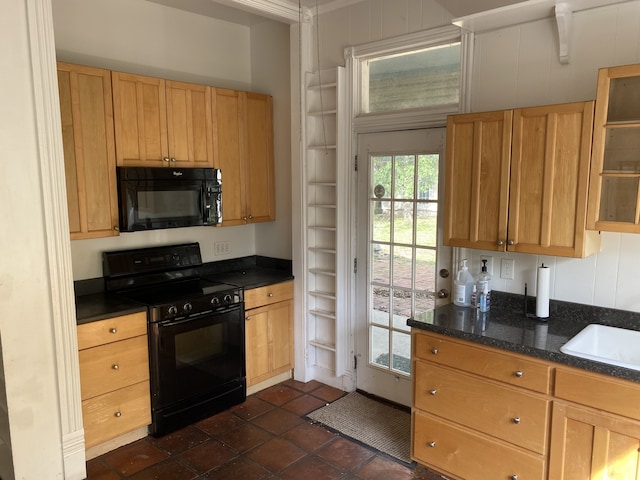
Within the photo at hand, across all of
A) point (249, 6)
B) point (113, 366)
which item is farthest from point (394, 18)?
point (113, 366)

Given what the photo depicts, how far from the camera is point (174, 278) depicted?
11.7ft

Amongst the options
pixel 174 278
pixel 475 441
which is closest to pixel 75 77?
pixel 174 278

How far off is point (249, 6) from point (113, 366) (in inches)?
96.4

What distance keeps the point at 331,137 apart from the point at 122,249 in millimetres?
1705

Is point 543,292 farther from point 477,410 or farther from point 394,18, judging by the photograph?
point 394,18

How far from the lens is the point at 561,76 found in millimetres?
2514

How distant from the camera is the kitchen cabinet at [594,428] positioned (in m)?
1.94

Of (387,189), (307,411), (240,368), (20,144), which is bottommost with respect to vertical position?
(307,411)

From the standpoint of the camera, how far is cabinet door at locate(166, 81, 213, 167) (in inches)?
129

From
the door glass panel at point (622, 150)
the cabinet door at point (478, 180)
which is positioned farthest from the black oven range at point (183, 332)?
the door glass panel at point (622, 150)

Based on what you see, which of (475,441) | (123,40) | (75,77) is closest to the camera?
(475,441)

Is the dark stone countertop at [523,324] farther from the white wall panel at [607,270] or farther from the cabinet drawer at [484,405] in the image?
the cabinet drawer at [484,405]

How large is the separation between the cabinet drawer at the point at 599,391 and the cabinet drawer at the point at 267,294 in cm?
213

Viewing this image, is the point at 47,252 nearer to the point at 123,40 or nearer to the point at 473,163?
the point at 123,40
